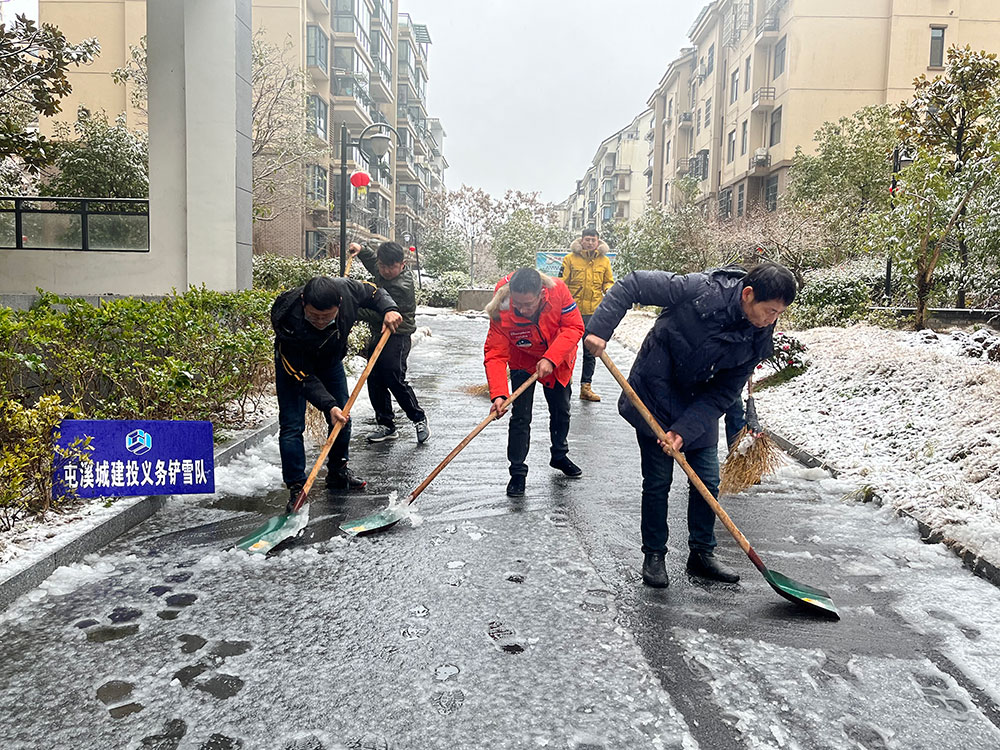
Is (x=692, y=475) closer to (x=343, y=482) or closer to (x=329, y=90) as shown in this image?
(x=343, y=482)

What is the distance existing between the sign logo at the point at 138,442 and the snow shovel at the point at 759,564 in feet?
8.93

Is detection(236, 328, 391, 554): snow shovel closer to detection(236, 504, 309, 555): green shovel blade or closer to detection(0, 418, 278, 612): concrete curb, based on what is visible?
detection(236, 504, 309, 555): green shovel blade

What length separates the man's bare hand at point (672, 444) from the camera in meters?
3.83

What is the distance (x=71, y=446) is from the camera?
4590mm

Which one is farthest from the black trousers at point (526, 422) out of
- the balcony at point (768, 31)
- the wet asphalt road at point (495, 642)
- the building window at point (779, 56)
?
the balcony at point (768, 31)

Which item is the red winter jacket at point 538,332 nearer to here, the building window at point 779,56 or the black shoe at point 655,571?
the black shoe at point 655,571

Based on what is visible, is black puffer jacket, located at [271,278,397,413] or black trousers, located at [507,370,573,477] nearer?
black puffer jacket, located at [271,278,397,413]

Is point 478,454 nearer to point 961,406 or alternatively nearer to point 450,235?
point 961,406

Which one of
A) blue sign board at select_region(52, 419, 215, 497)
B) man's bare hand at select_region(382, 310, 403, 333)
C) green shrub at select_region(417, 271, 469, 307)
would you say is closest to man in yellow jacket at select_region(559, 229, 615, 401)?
man's bare hand at select_region(382, 310, 403, 333)

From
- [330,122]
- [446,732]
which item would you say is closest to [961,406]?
[446,732]

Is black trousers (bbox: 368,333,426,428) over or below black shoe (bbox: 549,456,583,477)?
over

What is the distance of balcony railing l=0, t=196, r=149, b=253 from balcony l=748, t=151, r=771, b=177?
28585 millimetres

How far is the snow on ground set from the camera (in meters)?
5.20

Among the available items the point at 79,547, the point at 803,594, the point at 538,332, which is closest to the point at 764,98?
the point at 538,332
